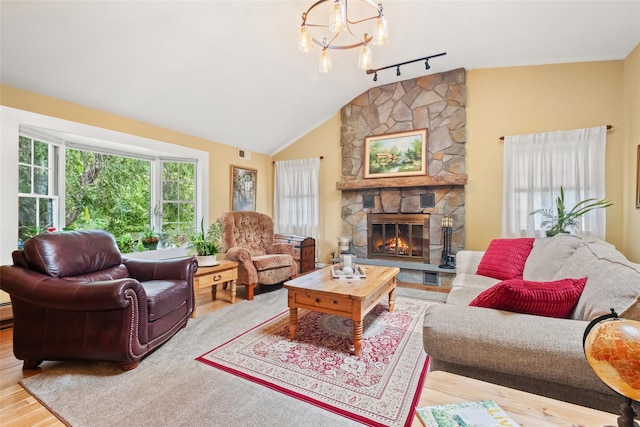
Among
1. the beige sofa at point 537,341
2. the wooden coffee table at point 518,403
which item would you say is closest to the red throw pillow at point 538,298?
the beige sofa at point 537,341

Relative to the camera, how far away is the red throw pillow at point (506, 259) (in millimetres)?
2554

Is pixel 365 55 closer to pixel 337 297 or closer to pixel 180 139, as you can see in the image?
pixel 337 297

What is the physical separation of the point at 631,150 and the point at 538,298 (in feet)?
10.9

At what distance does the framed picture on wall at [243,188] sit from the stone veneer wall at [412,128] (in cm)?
175

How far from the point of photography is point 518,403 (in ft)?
2.68

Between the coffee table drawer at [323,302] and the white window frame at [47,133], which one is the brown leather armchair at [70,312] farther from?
the coffee table drawer at [323,302]

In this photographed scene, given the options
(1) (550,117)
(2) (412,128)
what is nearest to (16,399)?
(2) (412,128)

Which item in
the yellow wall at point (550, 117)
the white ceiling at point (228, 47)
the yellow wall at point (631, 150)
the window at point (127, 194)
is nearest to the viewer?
the white ceiling at point (228, 47)

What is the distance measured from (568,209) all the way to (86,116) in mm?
5856

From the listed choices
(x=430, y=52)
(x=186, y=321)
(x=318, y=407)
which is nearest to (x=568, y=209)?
(x=430, y=52)

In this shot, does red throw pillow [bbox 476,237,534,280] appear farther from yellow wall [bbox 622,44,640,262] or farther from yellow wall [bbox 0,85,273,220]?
yellow wall [bbox 0,85,273,220]

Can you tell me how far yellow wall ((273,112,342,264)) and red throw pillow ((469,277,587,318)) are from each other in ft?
12.5

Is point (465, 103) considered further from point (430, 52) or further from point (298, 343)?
point (298, 343)

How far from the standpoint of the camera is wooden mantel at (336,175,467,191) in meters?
4.05
